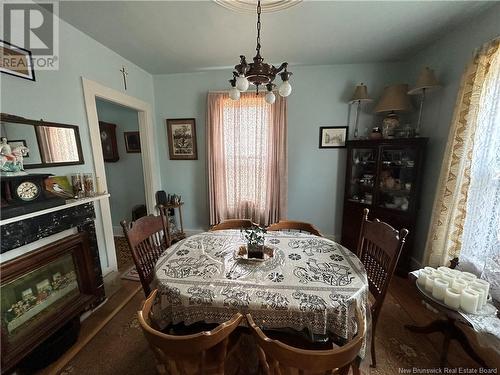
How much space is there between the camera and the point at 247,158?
9.55 ft

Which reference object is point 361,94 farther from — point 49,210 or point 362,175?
point 49,210

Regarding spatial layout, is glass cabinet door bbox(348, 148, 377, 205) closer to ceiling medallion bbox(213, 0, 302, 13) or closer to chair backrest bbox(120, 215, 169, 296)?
ceiling medallion bbox(213, 0, 302, 13)

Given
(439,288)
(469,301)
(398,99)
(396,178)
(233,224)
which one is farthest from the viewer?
(396,178)

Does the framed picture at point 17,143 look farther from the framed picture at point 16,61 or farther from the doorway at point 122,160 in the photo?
the doorway at point 122,160

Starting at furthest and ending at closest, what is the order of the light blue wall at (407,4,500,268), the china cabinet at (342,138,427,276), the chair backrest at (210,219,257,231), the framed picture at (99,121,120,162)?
the framed picture at (99,121,120,162) → the china cabinet at (342,138,427,276) → the chair backrest at (210,219,257,231) → the light blue wall at (407,4,500,268)

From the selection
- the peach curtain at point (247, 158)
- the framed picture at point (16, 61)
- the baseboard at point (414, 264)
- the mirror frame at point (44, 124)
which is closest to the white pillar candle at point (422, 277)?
the baseboard at point (414, 264)

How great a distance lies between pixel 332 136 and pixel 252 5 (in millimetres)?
1829

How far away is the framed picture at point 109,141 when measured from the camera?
319 centimetres

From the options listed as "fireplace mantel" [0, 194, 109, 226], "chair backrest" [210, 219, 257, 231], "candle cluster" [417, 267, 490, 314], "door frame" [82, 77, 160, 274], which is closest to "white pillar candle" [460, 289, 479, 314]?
"candle cluster" [417, 267, 490, 314]

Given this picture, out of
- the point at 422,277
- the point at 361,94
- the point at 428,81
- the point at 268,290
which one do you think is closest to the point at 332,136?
the point at 361,94

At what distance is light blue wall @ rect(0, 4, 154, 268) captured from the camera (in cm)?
143

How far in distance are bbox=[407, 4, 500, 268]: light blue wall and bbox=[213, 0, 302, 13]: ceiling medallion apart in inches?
61.2

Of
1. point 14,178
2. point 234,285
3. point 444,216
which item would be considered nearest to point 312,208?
point 444,216

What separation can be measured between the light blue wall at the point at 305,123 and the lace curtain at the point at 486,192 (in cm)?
120
